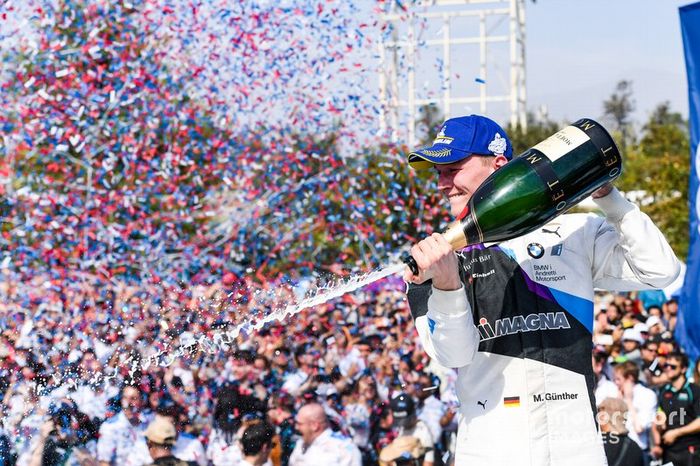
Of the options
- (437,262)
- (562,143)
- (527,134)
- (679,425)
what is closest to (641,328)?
(679,425)

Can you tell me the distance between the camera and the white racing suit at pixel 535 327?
8.95ft

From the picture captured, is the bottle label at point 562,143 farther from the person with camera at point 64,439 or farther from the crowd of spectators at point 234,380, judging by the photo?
the person with camera at point 64,439

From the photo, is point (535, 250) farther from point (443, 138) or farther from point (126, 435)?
point (126, 435)

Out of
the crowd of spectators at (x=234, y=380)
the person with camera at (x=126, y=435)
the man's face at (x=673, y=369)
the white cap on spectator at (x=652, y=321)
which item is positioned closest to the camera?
the crowd of spectators at (x=234, y=380)

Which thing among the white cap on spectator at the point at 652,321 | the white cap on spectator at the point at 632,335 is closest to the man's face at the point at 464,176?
the white cap on spectator at the point at 632,335

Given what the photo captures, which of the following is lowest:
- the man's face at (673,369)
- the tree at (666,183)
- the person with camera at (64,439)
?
the person with camera at (64,439)

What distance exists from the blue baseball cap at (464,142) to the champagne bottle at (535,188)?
26 centimetres

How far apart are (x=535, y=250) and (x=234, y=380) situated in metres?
4.21

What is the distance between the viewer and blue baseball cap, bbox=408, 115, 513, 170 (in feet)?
9.52

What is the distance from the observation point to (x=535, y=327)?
2.84 m

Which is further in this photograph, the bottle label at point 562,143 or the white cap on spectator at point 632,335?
the white cap on spectator at point 632,335

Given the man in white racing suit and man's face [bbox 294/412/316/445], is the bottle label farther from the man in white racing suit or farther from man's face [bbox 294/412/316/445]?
man's face [bbox 294/412/316/445]

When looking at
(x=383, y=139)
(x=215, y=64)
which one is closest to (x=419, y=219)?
(x=383, y=139)

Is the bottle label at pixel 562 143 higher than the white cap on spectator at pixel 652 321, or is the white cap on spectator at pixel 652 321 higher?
the white cap on spectator at pixel 652 321
